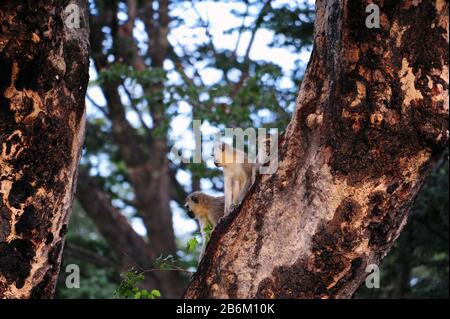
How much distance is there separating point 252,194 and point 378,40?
113 centimetres

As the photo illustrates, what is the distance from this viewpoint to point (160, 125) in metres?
9.42

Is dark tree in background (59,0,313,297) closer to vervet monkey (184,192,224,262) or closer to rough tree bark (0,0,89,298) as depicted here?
vervet monkey (184,192,224,262)

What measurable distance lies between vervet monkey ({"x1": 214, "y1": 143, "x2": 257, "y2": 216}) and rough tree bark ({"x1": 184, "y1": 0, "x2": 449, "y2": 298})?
5.81 ft

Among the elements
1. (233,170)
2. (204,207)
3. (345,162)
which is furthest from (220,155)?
(345,162)

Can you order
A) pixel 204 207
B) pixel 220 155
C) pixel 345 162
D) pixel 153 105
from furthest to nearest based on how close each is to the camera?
pixel 153 105, pixel 204 207, pixel 220 155, pixel 345 162

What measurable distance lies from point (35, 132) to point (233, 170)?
2.32 m

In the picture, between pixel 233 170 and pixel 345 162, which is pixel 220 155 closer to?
pixel 233 170

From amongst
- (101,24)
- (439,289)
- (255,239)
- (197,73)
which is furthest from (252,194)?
(101,24)

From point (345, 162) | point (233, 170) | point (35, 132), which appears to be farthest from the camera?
point (233, 170)

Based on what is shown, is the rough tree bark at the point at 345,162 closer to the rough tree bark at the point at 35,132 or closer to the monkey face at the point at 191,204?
the rough tree bark at the point at 35,132

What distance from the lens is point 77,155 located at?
173 inches

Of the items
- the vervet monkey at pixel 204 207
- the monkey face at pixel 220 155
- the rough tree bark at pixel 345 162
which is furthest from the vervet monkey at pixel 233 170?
the rough tree bark at pixel 345 162

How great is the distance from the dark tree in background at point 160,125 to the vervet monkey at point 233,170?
1.20 metres

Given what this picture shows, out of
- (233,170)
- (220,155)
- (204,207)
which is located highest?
(220,155)
